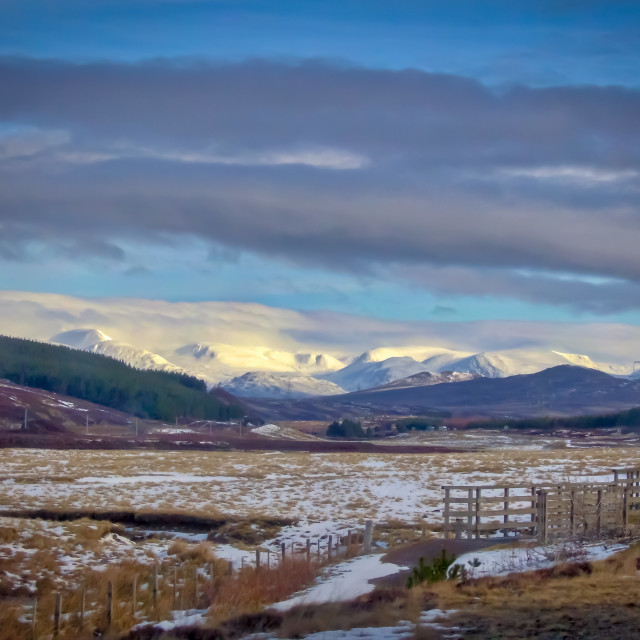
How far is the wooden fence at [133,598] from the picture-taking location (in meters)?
17.0

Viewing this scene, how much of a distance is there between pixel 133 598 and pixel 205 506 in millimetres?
23099

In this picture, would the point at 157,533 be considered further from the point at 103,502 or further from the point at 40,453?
the point at 40,453

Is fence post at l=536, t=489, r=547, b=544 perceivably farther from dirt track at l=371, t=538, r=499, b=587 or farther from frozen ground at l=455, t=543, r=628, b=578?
frozen ground at l=455, t=543, r=628, b=578

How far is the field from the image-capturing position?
79.2ft

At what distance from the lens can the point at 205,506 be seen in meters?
41.5

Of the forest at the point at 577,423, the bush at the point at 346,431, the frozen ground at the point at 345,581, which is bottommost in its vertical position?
the bush at the point at 346,431

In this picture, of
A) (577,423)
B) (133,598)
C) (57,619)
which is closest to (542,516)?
(133,598)

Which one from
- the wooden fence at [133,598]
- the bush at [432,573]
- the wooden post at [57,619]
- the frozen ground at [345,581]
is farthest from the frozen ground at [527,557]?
the wooden post at [57,619]

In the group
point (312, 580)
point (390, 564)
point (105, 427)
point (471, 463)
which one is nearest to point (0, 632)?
point (312, 580)

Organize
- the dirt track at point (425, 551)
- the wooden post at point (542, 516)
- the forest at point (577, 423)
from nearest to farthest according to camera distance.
→ the dirt track at point (425, 551) < the wooden post at point (542, 516) < the forest at point (577, 423)

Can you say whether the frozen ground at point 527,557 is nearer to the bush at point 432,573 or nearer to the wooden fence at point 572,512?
the bush at point 432,573

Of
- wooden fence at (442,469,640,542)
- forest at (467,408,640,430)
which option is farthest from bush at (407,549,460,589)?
forest at (467,408,640,430)

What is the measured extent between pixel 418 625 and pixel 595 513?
590 inches

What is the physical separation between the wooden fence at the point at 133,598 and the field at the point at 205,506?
17cm
